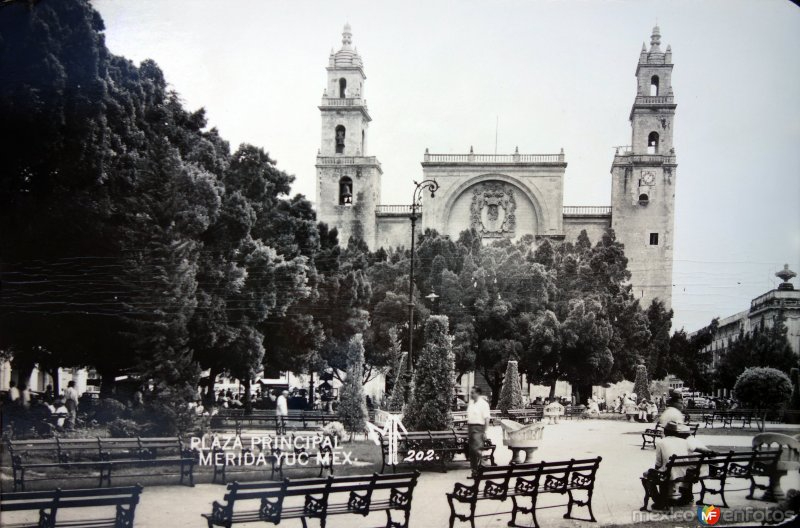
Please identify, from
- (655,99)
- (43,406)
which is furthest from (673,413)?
(43,406)

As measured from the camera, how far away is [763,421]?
8828 mm

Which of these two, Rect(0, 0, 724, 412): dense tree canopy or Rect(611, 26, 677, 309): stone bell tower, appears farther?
Rect(611, 26, 677, 309): stone bell tower

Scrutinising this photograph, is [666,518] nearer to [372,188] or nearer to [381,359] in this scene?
[372,188]

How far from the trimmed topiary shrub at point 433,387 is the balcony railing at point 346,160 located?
1.98 metres

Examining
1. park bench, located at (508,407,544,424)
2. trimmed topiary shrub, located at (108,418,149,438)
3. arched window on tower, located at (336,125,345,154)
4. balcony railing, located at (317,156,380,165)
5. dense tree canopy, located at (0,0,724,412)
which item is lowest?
park bench, located at (508,407,544,424)

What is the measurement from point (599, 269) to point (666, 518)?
862cm

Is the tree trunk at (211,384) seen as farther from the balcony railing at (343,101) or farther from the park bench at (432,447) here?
the balcony railing at (343,101)

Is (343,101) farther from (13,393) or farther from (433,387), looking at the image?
(13,393)

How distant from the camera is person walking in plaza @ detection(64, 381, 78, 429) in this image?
25.3ft

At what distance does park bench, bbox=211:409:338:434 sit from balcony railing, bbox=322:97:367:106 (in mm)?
3335

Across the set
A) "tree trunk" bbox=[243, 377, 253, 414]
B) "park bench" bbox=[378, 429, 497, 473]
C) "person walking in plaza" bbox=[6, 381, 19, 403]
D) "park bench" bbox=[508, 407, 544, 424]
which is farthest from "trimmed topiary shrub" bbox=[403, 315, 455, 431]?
"person walking in plaza" bbox=[6, 381, 19, 403]

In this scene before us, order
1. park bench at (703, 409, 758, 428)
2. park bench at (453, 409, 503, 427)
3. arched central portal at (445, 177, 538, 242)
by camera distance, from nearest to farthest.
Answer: park bench at (703, 409, 758, 428) → park bench at (453, 409, 503, 427) → arched central portal at (445, 177, 538, 242)

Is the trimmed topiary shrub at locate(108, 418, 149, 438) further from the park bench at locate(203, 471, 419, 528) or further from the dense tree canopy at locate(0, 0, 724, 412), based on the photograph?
the park bench at locate(203, 471, 419, 528)

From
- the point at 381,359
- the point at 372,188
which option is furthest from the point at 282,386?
the point at 381,359
